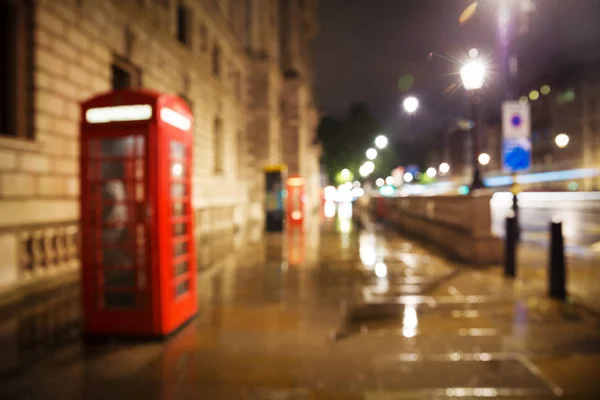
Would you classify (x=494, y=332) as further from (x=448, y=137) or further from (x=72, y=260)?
(x=448, y=137)

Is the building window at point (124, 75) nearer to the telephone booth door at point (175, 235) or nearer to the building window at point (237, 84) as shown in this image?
the telephone booth door at point (175, 235)

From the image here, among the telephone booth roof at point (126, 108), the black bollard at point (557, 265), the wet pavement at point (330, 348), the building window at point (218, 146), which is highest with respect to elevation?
the building window at point (218, 146)

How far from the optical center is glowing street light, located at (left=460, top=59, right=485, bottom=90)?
9.64 m

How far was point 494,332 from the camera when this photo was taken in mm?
5258

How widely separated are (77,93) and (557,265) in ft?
29.2

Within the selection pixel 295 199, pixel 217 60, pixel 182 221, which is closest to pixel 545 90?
pixel 295 199

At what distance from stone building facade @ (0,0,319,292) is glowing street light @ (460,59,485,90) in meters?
7.74

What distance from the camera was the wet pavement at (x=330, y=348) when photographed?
385 centimetres

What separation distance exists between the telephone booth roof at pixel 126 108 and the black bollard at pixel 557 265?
586 centimetres

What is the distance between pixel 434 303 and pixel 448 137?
9922cm

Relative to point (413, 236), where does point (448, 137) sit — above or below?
above

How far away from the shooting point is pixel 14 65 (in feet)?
23.8

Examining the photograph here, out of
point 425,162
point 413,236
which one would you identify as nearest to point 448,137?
point 425,162

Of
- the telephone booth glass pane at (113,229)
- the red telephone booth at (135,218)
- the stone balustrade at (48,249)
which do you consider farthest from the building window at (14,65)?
the red telephone booth at (135,218)
